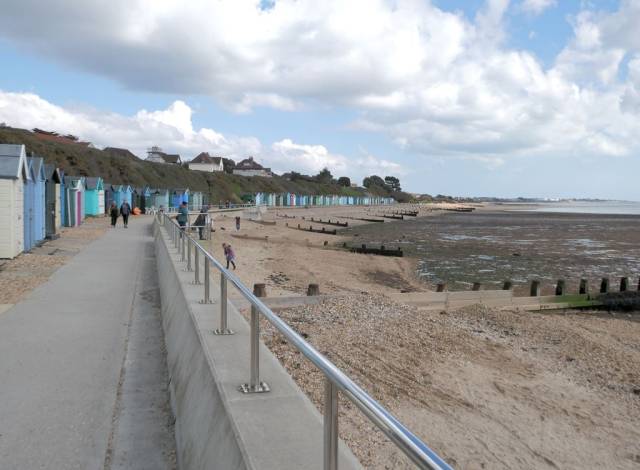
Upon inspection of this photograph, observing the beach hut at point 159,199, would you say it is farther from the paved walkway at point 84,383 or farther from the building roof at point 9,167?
the paved walkway at point 84,383

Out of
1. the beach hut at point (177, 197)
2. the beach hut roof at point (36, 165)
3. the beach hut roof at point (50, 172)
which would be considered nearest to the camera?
the beach hut roof at point (36, 165)

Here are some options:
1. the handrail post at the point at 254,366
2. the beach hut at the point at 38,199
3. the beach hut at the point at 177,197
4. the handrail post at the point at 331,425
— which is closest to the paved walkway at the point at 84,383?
the handrail post at the point at 254,366

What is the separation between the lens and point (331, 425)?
219 cm

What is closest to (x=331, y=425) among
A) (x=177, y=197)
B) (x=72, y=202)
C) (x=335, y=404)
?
(x=335, y=404)

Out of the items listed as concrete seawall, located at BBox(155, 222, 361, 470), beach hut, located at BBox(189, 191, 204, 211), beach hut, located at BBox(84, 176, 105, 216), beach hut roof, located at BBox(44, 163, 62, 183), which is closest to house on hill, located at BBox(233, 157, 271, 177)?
beach hut, located at BBox(189, 191, 204, 211)

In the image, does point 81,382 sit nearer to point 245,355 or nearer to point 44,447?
point 44,447

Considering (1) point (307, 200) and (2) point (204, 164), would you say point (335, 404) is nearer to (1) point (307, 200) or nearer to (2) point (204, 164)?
(1) point (307, 200)

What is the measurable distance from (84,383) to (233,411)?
2757mm

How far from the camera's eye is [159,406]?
486cm

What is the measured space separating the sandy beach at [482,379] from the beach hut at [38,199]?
1099cm

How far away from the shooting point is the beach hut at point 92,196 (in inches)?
1489

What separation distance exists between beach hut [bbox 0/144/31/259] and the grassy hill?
41119 mm

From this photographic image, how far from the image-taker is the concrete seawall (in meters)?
2.84

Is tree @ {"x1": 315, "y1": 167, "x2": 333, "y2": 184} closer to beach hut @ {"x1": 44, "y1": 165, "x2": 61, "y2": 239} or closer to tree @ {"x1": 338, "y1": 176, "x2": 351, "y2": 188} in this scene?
tree @ {"x1": 338, "y1": 176, "x2": 351, "y2": 188}
